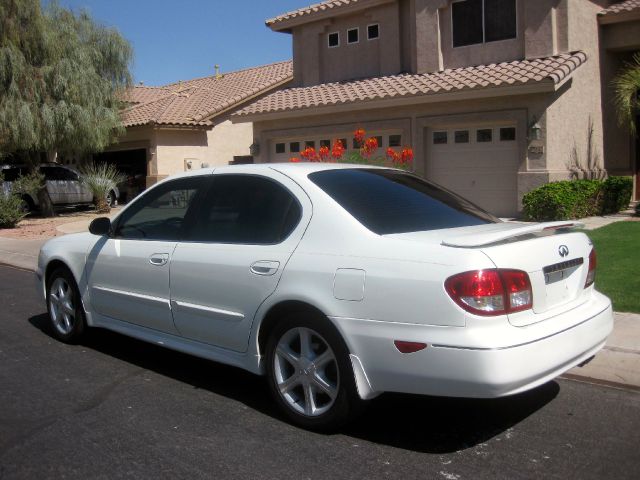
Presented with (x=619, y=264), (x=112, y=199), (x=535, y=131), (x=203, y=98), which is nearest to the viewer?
(x=619, y=264)

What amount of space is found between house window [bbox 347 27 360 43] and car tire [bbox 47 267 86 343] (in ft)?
49.6

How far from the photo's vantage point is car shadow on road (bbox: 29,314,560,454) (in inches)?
167

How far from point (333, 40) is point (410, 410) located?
56.8ft

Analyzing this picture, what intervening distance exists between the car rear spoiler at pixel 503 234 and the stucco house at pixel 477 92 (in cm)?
1046

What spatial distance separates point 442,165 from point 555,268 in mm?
12943

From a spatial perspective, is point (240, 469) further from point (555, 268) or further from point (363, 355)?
point (555, 268)

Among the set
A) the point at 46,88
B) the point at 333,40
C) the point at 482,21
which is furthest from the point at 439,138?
the point at 46,88

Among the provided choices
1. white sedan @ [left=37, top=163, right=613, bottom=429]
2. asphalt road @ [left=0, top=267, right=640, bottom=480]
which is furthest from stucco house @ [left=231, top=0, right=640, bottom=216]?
asphalt road @ [left=0, top=267, right=640, bottom=480]

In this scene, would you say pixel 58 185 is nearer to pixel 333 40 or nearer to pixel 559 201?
pixel 333 40

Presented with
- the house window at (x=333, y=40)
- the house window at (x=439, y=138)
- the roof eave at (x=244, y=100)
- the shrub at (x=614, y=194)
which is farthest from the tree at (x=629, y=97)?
the roof eave at (x=244, y=100)

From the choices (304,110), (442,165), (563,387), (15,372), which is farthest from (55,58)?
(563,387)

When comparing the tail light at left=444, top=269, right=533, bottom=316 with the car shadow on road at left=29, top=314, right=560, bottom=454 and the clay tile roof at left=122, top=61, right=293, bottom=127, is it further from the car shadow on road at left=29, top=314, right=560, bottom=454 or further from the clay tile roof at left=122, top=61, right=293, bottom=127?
the clay tile roof at left=122, top=61, right=293, bottom=127

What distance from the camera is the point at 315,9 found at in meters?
20.1

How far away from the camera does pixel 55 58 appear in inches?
797
